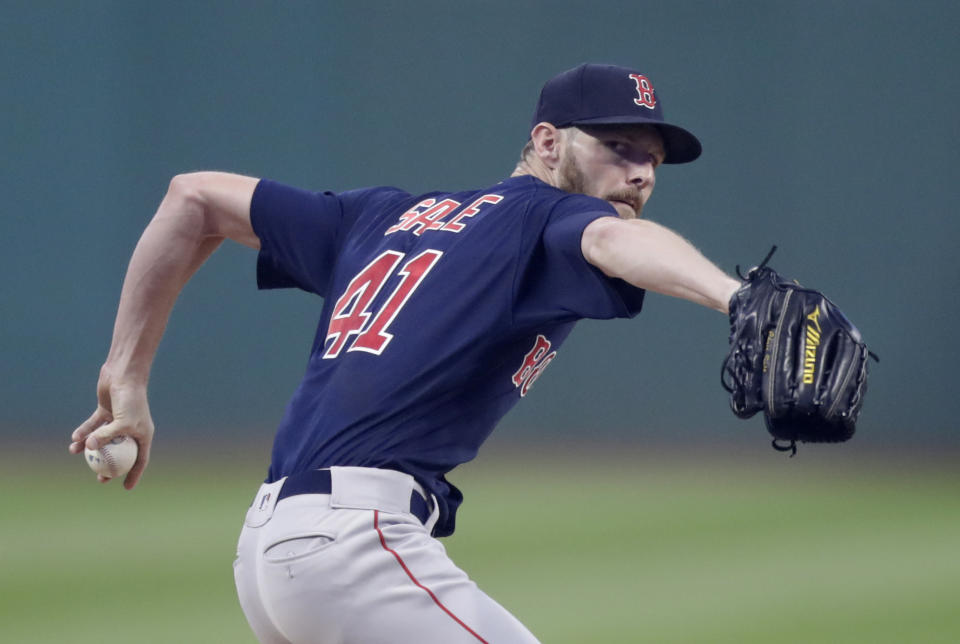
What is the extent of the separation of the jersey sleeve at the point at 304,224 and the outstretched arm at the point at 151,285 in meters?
0.05

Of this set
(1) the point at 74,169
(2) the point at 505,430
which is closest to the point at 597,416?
(2) the point at 505,430

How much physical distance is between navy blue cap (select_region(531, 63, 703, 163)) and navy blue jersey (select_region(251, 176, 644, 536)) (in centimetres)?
28

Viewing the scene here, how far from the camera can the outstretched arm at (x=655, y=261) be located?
1818 millimetres

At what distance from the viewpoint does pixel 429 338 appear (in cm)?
224

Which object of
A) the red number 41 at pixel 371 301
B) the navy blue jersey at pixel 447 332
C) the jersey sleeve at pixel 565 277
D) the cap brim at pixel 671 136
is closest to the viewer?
the jersey sleeve at pixel 565 277

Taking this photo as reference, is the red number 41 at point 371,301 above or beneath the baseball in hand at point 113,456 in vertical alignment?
above

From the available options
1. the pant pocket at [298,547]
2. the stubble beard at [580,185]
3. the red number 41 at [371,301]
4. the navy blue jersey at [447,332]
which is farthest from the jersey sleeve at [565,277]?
the pant pocket at [298,547]

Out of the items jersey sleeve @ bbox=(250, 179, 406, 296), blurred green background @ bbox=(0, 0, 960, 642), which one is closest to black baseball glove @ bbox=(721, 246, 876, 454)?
jersey sleeve @ bbox=(250, 179, 406, 296)

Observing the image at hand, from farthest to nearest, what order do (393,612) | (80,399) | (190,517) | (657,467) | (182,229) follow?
(80,399) → (657,467) → (190,517) → (182,229) → (393,612)

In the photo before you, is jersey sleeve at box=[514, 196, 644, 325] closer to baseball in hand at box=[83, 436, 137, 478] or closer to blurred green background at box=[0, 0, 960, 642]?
baseball in hand at box=[83, 436, 137, 478]

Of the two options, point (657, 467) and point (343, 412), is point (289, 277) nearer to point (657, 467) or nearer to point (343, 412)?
point (343, 412)

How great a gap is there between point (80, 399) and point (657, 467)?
4.53m

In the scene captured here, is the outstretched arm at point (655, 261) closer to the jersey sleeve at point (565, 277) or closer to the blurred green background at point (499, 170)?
the jersey sleeve at point (565, 277)

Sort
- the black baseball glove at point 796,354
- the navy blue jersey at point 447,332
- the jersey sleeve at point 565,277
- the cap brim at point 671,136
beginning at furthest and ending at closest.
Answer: the cap brim at point 671,136, the navy blue jersey at point 447,332, the jersey sleeve at point 565,277, the black baseball glove at point 796,354
